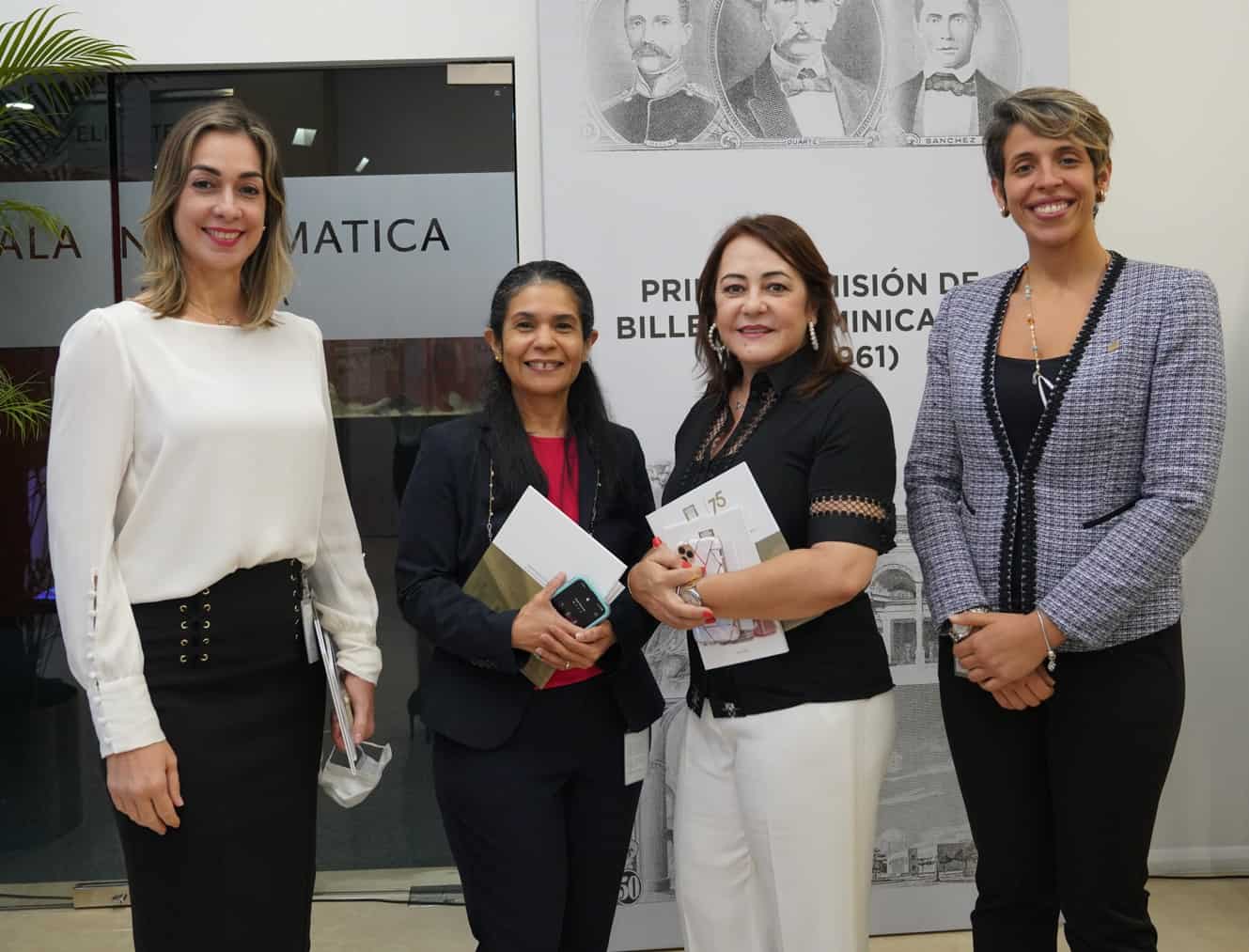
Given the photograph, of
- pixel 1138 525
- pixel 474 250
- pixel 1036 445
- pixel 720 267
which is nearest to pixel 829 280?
pixel 720 267

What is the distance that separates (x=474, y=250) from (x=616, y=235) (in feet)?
2.12

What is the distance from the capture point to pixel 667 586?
7.13 feet

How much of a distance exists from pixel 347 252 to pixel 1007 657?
8.84ft

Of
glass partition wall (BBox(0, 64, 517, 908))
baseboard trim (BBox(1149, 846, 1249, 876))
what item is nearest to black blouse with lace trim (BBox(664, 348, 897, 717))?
glass partition wall (BBox(0, 64, 517, 908))

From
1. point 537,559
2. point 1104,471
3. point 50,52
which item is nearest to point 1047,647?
point 1104,471

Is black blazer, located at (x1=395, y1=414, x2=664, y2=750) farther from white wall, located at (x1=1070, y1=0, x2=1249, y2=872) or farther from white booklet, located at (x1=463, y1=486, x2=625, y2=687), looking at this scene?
white wall, located at (x1=1070, y1=0, x2=1249, y2=872)

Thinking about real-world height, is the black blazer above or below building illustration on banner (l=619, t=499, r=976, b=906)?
above

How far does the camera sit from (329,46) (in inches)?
148

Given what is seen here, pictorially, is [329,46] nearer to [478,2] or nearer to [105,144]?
[478,2]

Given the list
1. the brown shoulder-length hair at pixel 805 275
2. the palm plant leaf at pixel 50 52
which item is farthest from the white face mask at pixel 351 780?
the palm plant leaf at pixel 50 52

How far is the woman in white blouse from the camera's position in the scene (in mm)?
1938

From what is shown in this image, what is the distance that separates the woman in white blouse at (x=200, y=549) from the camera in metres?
1.94

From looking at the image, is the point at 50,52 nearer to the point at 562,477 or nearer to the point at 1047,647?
the point at 562,477

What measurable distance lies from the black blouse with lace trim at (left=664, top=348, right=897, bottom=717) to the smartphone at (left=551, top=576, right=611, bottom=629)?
0.80ft
